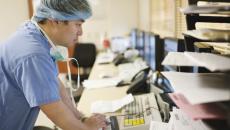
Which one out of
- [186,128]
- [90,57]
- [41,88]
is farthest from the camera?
[90,57]

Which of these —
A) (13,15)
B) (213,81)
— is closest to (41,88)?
→ (213,81)

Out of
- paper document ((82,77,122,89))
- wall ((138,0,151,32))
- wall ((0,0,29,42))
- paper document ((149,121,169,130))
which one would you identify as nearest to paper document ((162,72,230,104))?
paper document ((149,121,169,130))

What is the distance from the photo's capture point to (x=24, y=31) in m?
1.20

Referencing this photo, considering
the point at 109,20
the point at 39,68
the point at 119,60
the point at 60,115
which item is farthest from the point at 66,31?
the point at 109,20

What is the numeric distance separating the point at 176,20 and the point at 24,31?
1.40 metres

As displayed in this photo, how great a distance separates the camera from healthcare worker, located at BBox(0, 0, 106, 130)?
3.51 feet

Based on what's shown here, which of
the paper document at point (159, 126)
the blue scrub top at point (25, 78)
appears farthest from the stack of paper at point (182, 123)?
the blue scrub top at point (25, 78)

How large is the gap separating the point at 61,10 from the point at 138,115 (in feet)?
2.00

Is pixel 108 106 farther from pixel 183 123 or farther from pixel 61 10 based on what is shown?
pixel 183 123

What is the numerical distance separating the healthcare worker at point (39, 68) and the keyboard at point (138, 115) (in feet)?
0.27

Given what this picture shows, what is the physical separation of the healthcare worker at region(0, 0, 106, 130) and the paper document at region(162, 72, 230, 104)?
1.58 ft

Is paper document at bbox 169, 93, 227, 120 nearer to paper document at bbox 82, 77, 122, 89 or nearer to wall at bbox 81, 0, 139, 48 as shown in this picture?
paper document at bbox 82, 77, 122, 89

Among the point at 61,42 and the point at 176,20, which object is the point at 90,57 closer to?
the point at 176,20

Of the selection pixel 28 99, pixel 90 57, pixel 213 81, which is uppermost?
pixel 213 81
